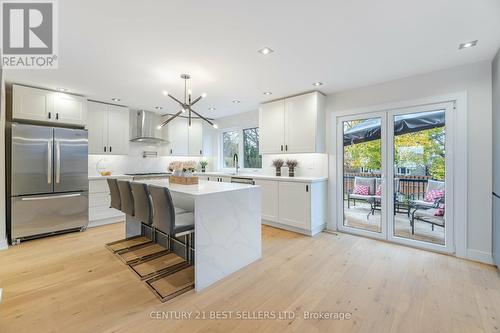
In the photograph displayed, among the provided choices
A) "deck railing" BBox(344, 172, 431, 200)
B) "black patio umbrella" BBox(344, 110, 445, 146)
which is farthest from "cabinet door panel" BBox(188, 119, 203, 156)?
"deck railing" BBox(344, 172, 431, 200)

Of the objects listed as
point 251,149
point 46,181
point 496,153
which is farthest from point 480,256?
point 46,181

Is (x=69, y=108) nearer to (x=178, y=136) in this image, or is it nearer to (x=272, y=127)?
(x=178, y=136)

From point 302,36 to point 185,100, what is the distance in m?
2.60

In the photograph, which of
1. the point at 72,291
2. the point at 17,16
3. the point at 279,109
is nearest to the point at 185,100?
the point at 279,109

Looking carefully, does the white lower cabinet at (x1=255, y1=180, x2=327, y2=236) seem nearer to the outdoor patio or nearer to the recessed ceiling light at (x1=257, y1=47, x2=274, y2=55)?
the outdoor patio

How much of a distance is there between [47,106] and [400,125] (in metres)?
5.72

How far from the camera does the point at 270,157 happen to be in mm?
4988

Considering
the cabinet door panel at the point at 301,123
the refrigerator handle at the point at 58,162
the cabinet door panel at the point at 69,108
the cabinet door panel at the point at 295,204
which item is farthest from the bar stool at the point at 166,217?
the cabinet door panel at the point at 69,108

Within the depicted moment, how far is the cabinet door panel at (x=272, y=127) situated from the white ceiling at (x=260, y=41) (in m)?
0.84

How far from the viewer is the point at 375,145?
3633 millimetres

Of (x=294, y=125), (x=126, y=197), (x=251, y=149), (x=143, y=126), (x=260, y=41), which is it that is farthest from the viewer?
(x=251, y=149)

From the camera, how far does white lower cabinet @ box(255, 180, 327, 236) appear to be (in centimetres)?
372

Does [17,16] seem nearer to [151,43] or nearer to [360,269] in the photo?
[151,43]

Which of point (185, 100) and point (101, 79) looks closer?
point (101, 79)
